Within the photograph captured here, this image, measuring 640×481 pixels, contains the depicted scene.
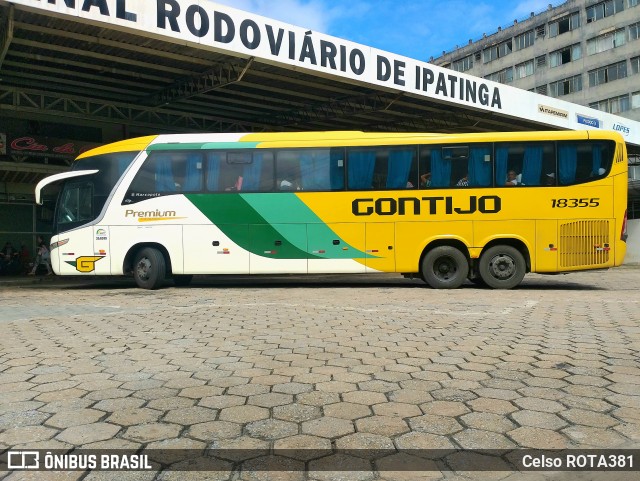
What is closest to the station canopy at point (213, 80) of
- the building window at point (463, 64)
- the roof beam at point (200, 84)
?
the roof beam at point (200, 84)

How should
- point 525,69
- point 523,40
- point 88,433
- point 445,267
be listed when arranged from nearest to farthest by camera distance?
point 88,433 < point 445,267 < point 525,69 < point 523,40

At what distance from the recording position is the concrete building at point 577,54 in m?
49.9

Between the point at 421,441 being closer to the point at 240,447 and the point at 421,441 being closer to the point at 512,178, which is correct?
the point at 240,447

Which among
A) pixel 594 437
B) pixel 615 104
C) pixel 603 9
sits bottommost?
pixel 594 437

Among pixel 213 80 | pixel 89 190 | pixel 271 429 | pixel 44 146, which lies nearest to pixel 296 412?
pixel 271 429

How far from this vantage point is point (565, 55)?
56031 mm

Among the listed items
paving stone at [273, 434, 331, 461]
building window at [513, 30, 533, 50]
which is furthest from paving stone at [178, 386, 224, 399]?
building window at [513, 30, 533, 50]

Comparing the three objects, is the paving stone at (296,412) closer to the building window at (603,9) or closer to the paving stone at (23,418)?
the paving stone at (23,418)

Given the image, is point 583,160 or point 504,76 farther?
point 504,76

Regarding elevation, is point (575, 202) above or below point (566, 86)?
below

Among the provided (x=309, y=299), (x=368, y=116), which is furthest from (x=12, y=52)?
(x=368, y=116)

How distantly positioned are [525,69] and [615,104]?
→ 41.4ft

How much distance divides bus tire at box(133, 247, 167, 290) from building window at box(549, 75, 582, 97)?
54.8 m

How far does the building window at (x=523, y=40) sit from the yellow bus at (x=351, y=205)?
182 ft
